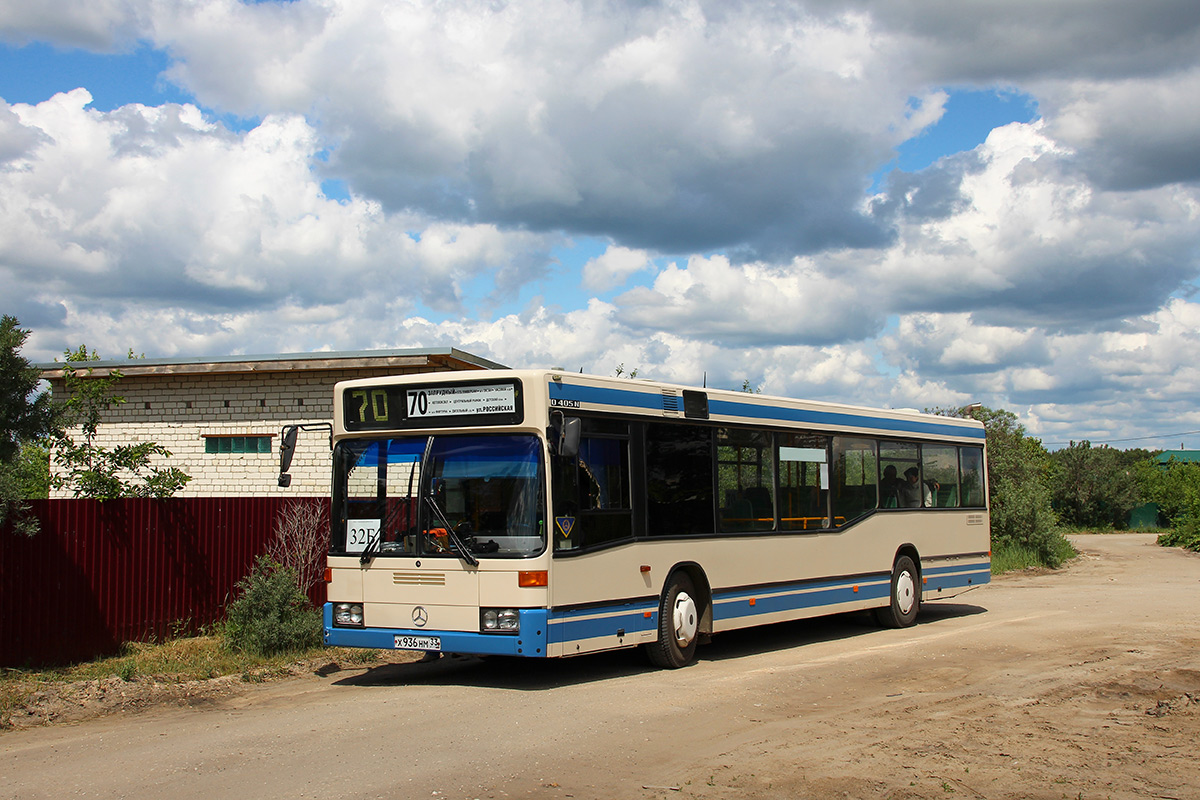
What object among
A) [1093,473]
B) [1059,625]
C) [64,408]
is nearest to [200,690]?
[64,408]

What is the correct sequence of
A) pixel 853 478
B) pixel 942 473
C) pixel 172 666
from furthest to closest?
1. pixel 942 473
2. pixel 853 478
3. pixel 172 666

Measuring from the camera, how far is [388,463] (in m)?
10.7

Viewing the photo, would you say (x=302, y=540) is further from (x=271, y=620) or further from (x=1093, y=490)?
(x=1093, y=490)

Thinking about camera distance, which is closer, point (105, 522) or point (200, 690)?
point (200, 690)

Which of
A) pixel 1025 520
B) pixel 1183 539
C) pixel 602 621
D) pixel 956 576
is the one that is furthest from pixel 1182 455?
pixel 602 621

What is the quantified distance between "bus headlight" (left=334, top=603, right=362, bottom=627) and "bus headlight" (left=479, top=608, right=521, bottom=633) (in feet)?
4.72

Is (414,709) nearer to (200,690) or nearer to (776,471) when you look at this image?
(200,690)

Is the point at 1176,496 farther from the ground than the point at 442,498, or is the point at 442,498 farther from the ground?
the point at 442,498

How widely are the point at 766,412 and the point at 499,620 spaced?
4.87 metres

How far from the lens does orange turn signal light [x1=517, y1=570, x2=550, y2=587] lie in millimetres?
9789

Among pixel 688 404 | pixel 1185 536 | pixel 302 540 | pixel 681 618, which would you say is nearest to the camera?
pixel 681 618

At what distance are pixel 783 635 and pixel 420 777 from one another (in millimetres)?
9131

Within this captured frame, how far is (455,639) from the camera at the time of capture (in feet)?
32.8

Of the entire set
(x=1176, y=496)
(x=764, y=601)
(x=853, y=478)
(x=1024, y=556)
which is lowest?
(x=1024, y=556)
